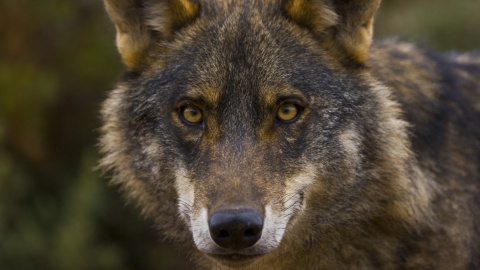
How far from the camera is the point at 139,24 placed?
189 inches

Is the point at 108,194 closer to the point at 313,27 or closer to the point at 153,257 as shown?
the point at 153,257

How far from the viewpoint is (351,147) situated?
4289 millimetres

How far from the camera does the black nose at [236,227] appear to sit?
3615mm

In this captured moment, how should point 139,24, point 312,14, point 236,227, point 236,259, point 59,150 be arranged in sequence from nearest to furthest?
point 236,227
point 236,259
point 312,14
point 139,24
point 59,150

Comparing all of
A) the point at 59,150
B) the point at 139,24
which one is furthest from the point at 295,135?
the point at 59,150

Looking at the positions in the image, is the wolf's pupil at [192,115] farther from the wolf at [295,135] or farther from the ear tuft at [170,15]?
the ear tuft at [170,15]

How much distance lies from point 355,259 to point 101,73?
5.97m

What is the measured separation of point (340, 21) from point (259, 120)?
3.02ft

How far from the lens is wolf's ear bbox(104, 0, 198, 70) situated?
4.68m

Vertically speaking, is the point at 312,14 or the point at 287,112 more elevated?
the point at 312,14

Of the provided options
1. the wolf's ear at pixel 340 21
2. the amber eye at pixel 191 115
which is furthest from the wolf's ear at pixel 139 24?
the wolf's ear at pixel 340 21

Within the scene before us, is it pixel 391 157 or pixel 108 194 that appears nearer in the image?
pixel 391 157

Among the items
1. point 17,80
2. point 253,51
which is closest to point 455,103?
point 253,51

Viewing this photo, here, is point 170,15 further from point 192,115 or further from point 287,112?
point 287,112
